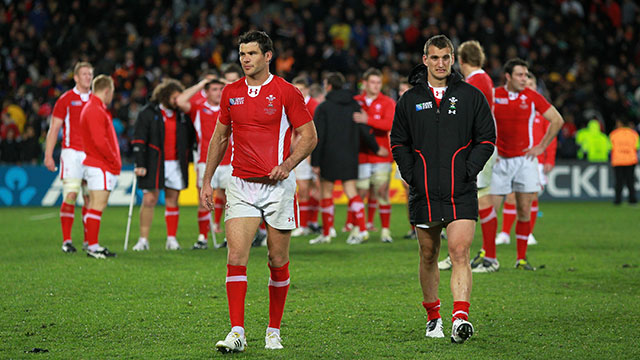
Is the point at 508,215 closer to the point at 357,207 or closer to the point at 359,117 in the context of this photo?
the point at 357,207

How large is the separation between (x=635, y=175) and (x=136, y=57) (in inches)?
585

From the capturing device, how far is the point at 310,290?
28.7ft

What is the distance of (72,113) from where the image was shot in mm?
11570

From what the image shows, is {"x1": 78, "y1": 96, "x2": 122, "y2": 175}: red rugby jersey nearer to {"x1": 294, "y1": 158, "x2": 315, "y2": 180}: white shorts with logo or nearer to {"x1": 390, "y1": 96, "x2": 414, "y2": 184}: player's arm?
{"x1": 294, "y1": 158, "x2": 315, "y2": 180}: white shorts with logo

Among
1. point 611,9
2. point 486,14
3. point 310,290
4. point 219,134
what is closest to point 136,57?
point 486,14

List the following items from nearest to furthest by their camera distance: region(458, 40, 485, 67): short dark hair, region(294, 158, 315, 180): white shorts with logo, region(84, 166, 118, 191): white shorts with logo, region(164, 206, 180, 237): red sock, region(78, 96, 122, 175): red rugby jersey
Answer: region(458, 40, 485, 67): short dark hair, region(78, 96, 122, 175): red rugby jersey, region(84, 166, 118, 191): white shorts with logo, region(164, 206, 180, 237): red sock, region(294, 158, 315, 180): white shorts with logo

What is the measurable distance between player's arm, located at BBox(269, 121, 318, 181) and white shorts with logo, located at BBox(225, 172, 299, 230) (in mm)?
139

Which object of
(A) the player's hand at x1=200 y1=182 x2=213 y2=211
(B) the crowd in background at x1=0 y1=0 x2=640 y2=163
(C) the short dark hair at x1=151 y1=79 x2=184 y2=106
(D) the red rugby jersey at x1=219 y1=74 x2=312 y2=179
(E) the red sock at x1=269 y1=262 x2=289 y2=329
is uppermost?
(B) the crowd in background at x1=0 y1=0 x2=640 y2=163

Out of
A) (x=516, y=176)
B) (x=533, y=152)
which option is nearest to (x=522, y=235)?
(x=516, y=176)

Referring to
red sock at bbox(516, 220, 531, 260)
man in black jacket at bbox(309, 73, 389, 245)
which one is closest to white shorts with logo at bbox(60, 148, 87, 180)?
man in black jacket at bbox(309, 73, 389, 245)

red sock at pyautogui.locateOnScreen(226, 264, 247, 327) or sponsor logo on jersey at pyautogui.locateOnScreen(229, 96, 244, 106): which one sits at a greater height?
sponsor logo on jersey at pyautogui.locateOnScreen(229, 96, 244, 106)

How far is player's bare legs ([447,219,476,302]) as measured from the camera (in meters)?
6.27

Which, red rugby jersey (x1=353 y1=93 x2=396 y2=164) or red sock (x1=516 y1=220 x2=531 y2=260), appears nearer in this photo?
red sock (x1=516 y1=220 x2=531 y2=260)

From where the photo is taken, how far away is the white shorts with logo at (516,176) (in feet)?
33.1
